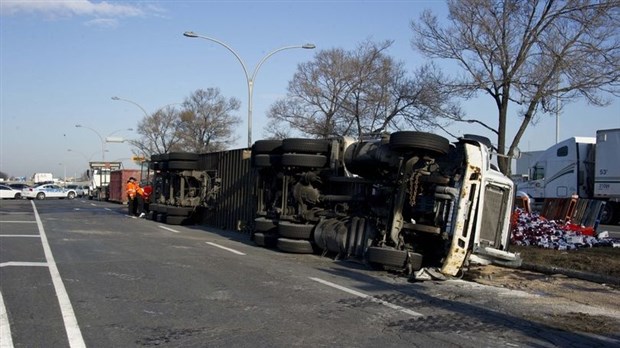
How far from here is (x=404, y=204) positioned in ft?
36.7

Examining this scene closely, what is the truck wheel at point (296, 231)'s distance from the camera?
13398 mm

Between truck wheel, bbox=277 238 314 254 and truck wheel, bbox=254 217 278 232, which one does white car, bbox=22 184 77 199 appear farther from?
truck wheel, bbox=277 238 314 254

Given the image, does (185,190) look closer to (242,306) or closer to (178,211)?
(178,211)

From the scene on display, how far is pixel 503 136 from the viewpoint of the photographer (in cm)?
2042

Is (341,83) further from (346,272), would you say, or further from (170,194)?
(346,272)

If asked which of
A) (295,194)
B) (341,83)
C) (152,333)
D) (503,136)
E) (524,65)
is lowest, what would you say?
(152,333)

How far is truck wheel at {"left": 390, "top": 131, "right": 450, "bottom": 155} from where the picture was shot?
34.9 ft

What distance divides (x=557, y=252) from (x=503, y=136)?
8.12 metres

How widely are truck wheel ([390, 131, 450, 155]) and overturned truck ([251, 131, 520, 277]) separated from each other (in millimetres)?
18

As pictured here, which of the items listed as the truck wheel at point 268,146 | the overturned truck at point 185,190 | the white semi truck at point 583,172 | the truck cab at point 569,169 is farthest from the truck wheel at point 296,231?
the truck cab at point 569,169

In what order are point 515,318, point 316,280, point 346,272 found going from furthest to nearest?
point 346,272
point 316,280
point 515,318

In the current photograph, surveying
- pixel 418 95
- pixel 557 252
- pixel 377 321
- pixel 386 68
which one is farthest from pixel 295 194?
pixel 386 68

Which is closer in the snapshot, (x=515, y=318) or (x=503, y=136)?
(x=515, y=318)

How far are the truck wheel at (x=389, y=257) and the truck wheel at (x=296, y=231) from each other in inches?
114
